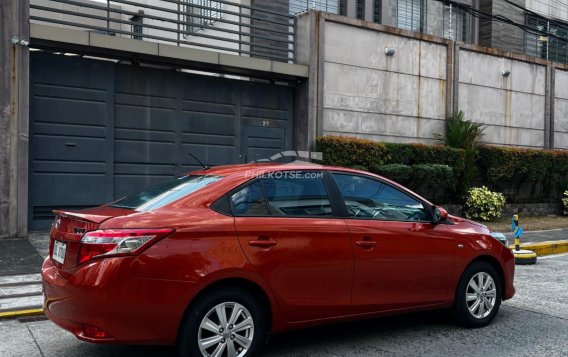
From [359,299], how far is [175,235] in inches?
67.0

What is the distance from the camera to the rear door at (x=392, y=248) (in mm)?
4727

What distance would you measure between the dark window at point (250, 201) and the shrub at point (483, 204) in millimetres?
11466

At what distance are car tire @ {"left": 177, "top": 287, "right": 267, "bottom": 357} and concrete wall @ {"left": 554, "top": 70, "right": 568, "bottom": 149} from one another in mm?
A: 17366

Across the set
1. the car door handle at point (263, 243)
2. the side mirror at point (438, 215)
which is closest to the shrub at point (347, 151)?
the side mirror at point (438, 215)

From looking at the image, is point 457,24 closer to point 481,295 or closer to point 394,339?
point 481,295

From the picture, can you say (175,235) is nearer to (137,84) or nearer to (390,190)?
(390,190)

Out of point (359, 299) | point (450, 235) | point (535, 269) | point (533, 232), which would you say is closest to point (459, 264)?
Result: point (450, 235)

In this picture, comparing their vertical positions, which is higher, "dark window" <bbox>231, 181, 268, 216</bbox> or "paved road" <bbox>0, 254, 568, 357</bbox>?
"dark window" <bbox>231, 181, 268, 216</bbox>

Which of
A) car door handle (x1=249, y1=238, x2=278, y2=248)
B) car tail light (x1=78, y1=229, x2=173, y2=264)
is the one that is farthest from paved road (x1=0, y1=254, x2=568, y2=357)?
car tail light (x1=78, y1=229, x2=173, y2=264)

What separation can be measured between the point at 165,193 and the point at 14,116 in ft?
21.7

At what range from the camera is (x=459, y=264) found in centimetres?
532

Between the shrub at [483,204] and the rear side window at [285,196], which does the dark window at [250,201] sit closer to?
the rear side window at [285,196]

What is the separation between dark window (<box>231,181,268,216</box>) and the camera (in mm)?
4309

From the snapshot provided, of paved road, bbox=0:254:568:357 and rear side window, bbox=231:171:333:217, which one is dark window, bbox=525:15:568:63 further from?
rear side window, bbox=231:171:333:217
